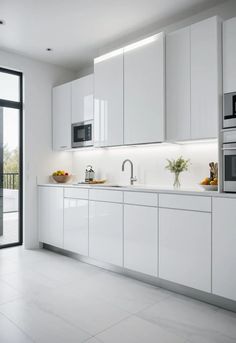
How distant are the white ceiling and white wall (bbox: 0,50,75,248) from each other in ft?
0.76

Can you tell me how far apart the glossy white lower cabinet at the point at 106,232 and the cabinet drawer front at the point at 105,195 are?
5 centimetres

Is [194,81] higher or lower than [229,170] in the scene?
higher

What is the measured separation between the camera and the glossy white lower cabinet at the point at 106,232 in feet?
10.3

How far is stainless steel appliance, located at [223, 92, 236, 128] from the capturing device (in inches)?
96.5

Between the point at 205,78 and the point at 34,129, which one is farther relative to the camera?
the point at 34,129

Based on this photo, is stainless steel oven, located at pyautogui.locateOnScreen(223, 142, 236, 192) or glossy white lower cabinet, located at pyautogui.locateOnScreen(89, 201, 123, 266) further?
glossy white lower cabinet, located at pyautogui.locateOnScreen(89, 201, 123, 266)

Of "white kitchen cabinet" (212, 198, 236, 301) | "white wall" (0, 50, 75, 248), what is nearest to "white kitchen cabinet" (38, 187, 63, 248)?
"white wall" (0, 50, 75, 248)

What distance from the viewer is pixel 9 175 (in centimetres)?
432

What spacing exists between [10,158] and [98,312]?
9.06 ft

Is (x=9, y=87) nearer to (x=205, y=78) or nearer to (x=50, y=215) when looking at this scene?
(x=50, y=215)

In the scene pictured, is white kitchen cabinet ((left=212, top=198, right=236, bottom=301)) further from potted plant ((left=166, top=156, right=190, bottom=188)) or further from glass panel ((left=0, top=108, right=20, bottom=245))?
glass panel ((left=0, top=108, right=20, bottom=245))

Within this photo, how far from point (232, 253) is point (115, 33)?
111 inches

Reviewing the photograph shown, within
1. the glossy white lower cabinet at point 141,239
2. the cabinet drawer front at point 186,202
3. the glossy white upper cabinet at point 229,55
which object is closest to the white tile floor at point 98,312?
the glossy white lower cabinet at point 141,239

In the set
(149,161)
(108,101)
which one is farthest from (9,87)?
(149,161)
